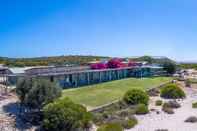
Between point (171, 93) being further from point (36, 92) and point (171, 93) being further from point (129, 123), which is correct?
point (36, 92)

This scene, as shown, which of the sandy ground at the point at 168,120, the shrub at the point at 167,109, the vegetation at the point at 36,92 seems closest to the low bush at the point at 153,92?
the sandy ground at the point at 168,120

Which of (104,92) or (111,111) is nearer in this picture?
(111,111)

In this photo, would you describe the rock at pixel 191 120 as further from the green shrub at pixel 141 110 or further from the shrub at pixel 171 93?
the shrub at pixel 171 93

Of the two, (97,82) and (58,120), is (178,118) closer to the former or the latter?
(58,120)

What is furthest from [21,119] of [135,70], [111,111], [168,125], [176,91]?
[135,70]

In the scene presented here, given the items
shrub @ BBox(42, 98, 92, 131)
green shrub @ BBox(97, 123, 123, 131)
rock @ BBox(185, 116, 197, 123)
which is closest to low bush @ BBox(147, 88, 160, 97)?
rock @ BBox(185, 116, 197, 123)

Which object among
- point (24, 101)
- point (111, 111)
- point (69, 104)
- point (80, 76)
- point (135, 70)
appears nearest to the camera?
point (69, 104)

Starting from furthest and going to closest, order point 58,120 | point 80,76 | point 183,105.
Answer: point 80,76
point 183,105
point 58,120

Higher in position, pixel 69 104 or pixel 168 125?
pixel 69 104
